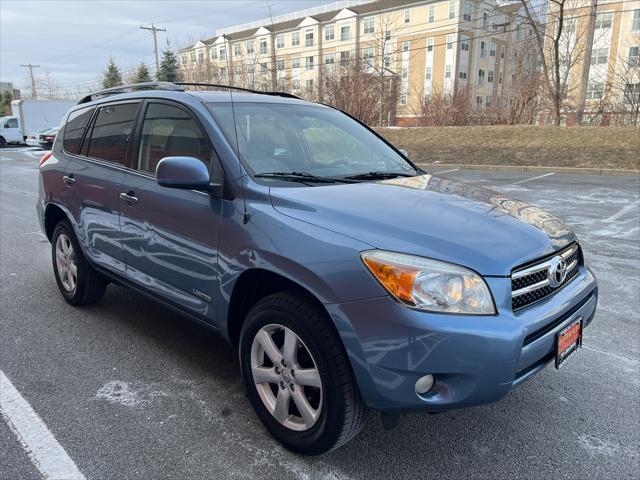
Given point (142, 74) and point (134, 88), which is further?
point (142, 74)

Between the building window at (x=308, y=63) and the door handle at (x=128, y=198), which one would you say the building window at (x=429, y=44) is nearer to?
the building window at (x=308, y=63)

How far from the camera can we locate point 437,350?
204 centimetres

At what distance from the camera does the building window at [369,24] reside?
191 ft

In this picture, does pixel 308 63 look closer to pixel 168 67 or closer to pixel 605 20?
pixel 168 67

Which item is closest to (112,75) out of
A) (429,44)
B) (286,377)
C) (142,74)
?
(142,74)

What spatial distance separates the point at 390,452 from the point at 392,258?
3.57 ft

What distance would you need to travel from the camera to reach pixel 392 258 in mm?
2137

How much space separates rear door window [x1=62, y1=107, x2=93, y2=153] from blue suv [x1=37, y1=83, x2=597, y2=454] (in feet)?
1.97

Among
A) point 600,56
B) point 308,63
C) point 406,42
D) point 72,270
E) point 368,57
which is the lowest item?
point 72,270

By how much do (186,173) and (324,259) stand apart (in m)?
0.97

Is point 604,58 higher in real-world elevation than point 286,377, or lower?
higher

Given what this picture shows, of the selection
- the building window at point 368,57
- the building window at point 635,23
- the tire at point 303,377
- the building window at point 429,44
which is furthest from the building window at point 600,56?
the tire at point 303,377

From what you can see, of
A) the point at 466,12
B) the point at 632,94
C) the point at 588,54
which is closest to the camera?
the point at 588,54

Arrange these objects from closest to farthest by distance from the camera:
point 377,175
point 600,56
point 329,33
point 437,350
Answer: point 437,350, point 377,175, point 600,56, point 329,33
